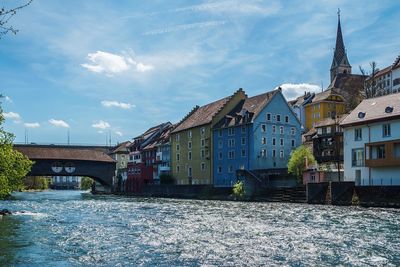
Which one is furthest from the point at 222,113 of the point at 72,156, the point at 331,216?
the point at 331,216

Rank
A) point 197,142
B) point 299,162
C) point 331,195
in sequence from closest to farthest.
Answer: point 331,195
point 299,162
point 197,142

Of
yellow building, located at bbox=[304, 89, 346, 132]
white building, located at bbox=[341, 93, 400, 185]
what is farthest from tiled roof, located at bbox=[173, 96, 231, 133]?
white building, located at bbox=[341, 93, 400, 185]

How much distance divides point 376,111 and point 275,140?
2422 centimetres

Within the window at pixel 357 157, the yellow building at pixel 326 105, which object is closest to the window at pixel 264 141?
the window at pixel 357 157

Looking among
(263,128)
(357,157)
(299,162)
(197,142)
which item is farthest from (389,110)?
(197,142)

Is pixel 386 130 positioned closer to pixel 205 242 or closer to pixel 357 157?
pixel 357 157

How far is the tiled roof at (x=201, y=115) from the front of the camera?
7712cm

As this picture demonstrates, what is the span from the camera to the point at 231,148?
70.6 meters

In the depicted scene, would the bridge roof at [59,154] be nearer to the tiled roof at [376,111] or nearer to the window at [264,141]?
the window at [264,141]

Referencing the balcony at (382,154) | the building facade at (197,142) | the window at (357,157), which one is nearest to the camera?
the balcony at (382,154)

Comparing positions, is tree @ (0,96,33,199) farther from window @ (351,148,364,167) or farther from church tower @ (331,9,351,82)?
church tower @ (331,9,351,82)

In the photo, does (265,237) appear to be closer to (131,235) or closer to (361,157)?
(131,235)

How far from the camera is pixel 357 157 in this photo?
47.8 meters

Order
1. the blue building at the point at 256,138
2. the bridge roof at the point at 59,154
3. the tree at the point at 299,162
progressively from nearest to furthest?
the tree at the point at 299,162 < the blue building at the point at 256,138 < the bridge roof at the point at 59,154
